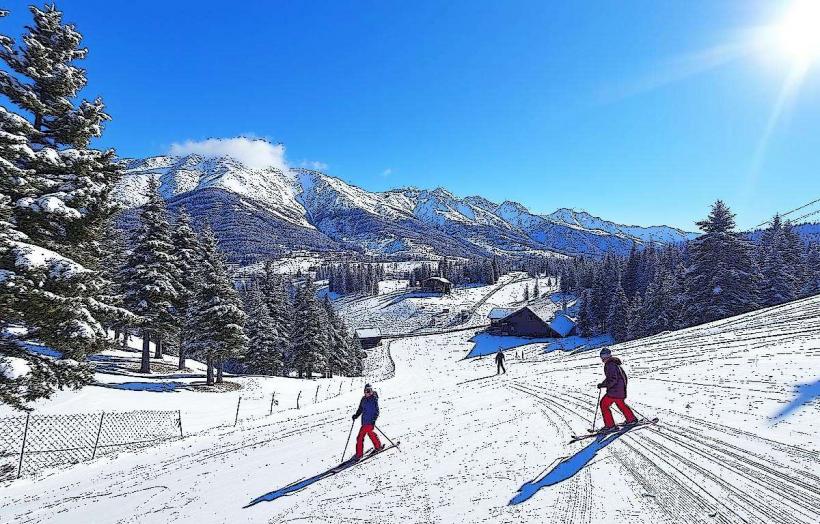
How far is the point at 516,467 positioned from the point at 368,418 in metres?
3.73

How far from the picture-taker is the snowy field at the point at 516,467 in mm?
6406

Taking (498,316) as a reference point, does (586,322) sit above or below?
below

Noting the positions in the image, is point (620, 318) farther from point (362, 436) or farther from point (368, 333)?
point (362, 436)

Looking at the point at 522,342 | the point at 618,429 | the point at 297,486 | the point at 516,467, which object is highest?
the point at 618,429

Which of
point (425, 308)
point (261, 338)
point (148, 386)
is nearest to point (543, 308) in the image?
point (425, 308)

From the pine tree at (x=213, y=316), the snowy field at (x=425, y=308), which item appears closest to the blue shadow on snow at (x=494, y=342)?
the snowy field at (x=425, y=308)

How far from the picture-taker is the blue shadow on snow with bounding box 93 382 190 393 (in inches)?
980

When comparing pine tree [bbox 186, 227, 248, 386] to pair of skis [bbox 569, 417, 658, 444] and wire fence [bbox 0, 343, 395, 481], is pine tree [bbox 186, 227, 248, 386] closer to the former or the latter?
wire fence [bbox 0, 343, 395, 481]

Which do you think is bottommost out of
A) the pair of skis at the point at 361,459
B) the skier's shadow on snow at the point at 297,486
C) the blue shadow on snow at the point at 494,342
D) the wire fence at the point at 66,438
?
the blue shadow on snow at the point at 494,342

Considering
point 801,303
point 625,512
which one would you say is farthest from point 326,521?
point 801,303

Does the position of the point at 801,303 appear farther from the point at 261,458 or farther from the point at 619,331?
the point at 261,458

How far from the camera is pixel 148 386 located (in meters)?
26.2

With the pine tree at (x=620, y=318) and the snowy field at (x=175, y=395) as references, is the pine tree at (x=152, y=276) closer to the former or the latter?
the snowy field at (x=175, y=395)

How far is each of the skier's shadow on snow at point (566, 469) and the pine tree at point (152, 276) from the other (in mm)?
29101
